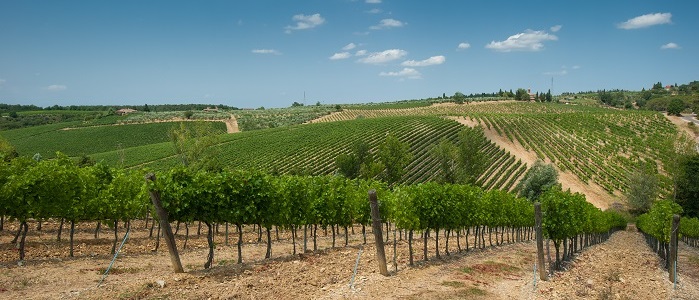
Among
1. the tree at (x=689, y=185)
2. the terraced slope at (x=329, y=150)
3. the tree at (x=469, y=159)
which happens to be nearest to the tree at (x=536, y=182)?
the terraced slope at (x=329, y=150)

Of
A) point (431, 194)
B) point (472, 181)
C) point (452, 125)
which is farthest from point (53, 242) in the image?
point (452, 125)

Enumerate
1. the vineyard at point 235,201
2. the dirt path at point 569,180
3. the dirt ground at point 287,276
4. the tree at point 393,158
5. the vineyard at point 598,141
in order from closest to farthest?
the dirt ground at point 287,276, the vineyard at point 235,201, the tree at point 393,158, the dirt path at point 569,180, the vineyard at point 598,141

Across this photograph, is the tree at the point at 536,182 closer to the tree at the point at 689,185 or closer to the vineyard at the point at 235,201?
the tree at the point at 689,185

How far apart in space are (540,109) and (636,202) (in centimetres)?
8948

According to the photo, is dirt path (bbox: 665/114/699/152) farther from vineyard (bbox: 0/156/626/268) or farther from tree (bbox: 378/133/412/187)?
vineyard (bbox: 0/156/626/268)

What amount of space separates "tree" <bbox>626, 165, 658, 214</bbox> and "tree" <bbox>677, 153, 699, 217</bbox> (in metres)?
3.71

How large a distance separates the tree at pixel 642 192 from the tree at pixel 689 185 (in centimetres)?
371

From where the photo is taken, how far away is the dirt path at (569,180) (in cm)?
6219

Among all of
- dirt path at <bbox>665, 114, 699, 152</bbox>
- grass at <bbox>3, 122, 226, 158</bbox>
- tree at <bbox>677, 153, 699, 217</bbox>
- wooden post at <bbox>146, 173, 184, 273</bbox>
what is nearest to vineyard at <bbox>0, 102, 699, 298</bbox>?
wooden post at <bbox>146, 173, 184, 273</bbox>

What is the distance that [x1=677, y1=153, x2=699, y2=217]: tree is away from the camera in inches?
2346

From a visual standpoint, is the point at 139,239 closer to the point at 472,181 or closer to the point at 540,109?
the point at 472,181

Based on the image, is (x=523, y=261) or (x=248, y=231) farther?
(x=248, y=231)

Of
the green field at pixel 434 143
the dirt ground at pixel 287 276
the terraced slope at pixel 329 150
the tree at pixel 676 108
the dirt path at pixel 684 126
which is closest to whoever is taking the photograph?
the dirt ground at pixel 287 276

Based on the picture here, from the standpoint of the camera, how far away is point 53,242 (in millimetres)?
18656
